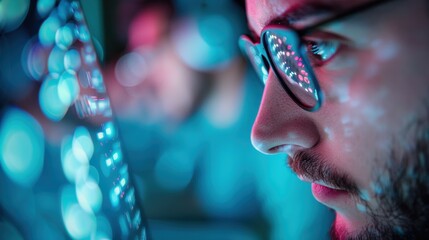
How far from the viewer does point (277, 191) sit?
1166 mm

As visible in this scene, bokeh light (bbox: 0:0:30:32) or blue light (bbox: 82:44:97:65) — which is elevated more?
bokeh light (bbox: 0:0:30:32)

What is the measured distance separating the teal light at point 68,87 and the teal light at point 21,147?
0.08m

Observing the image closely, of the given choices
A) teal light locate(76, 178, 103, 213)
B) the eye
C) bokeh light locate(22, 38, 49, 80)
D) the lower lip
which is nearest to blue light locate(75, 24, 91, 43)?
bokeh light locate(22, 38, 49, 80)

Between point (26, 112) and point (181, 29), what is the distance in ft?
2.43

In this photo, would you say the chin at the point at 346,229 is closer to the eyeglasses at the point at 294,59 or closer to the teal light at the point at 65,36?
the eyeglasses at the point at 294,59

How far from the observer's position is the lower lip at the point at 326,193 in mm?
724

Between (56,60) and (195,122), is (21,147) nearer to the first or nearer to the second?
(56,60)

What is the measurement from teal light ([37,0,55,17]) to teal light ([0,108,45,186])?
0.15 m

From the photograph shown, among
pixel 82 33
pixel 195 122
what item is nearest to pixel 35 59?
pixel 82 33

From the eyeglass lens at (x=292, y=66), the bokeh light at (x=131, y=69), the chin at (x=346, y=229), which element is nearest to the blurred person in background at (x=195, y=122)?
the bokeh light at (x=131, y=69)

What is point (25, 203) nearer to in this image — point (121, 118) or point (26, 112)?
point (26, 112)

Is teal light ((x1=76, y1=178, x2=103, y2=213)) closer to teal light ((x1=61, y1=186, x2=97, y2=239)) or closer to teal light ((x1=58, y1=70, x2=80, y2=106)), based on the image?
teal light ((x1=61, y1=186, x2=97, y2=239))

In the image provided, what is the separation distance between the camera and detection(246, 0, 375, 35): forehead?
22.1 inches

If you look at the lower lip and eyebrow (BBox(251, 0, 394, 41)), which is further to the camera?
the lower lip
